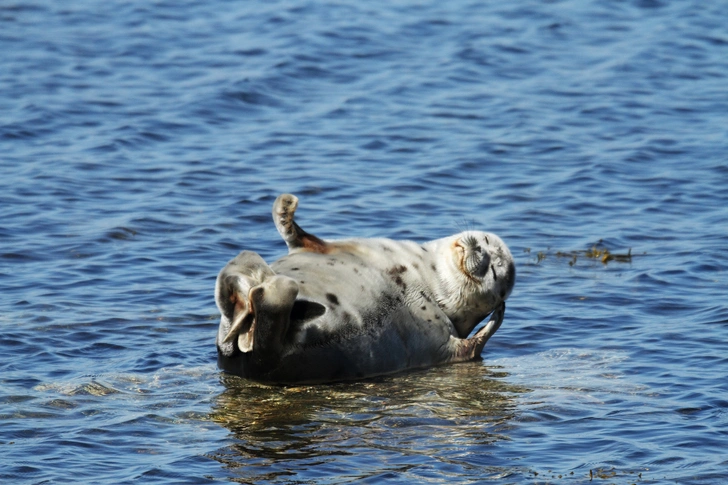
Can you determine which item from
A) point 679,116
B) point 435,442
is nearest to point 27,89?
point 679,116

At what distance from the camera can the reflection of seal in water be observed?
6.63m

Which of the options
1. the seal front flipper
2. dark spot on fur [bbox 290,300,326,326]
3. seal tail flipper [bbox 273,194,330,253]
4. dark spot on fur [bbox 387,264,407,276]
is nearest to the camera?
the seal front flipper

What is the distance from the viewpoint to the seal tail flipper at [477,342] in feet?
26.2

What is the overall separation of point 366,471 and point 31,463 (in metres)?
1.58

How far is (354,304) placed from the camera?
284 inches

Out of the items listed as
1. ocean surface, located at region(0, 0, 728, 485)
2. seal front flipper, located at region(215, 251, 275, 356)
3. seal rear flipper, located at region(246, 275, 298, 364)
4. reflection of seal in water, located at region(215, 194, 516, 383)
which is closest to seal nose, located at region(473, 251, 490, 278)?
reflection of seal in water, located at region(215, 194, 516, 383)

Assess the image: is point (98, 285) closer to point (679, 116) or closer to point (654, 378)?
point (654, 378)

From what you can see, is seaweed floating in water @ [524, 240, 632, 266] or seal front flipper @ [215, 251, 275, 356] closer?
seal front flipper @ [215, 251, 275, 356]

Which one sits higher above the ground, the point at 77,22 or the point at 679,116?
the point at 77,22

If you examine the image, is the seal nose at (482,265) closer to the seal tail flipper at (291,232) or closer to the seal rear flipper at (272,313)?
the seal tail flipper at (291,232)

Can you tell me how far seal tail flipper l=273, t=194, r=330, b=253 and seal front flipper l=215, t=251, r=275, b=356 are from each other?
0.80 meters

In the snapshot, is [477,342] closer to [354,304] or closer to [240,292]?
[354,304]

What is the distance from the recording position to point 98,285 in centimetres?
943

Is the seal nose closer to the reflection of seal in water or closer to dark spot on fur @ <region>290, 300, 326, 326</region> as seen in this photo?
the reflection of seal in water
